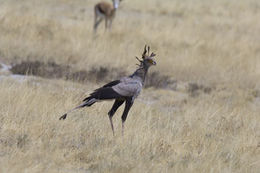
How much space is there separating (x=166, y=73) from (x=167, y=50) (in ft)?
6.06

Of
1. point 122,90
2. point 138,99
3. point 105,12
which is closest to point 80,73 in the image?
point 138,99

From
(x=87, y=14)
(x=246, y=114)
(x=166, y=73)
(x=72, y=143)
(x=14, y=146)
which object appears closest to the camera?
(x=14, y=146)

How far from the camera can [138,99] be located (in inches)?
394

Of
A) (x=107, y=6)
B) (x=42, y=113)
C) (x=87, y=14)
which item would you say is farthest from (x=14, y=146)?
(x=87, y=14)

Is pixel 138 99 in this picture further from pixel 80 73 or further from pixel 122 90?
pixel 122 90

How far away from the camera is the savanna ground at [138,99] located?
5.66 m

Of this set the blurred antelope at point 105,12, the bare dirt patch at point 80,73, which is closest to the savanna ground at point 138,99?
the bare dirt patch at point 80,73

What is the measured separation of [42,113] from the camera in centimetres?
679

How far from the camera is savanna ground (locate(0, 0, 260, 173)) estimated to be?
Answer: 5664mm

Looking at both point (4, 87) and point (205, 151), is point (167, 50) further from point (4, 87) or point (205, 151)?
point (205, 151)

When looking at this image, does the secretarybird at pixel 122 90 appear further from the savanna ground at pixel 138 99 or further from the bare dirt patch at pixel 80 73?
the bare dirt patch at pixel 80 73

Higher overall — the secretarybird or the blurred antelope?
the blurred antelope

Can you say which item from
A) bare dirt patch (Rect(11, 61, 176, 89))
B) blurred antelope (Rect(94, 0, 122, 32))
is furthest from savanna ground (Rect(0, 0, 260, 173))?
blurred antelope (Rect(94, 0, 122, 32))

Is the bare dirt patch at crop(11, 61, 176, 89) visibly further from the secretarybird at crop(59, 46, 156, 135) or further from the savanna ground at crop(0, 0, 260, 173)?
the secretarybird at crop(59, 46, 156, 135)
